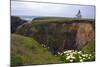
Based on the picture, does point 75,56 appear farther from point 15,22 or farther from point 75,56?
point 15,22

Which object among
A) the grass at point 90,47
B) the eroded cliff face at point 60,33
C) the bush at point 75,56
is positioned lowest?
the bush at point 75,56

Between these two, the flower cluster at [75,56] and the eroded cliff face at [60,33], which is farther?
the flower cluster at [75,56]

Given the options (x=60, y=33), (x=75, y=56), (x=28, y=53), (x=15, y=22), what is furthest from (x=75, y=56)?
(x=15, y=22)

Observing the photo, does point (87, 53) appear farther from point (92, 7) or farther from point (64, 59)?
point (92, 7)

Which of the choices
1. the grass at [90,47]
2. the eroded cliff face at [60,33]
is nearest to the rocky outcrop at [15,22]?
the eroded cliff face at [60,33]

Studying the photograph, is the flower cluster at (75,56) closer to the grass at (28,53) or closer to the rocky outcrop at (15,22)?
the grass at (28,53)

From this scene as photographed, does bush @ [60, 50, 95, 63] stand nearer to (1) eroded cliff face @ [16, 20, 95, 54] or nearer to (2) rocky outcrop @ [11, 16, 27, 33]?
(1) eroded cliff face @ [16, 20, 95, 54]
